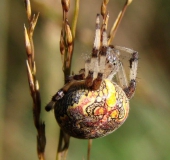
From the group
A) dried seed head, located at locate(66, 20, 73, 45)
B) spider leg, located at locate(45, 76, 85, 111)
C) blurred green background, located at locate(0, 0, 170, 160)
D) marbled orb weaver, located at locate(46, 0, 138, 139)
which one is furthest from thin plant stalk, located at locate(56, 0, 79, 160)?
blurred green background, located at locate(0, 0, 170, 160)

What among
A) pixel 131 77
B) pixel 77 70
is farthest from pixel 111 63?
pixel 77 70

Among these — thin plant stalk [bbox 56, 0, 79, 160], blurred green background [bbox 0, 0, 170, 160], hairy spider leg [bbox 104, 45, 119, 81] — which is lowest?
blurred green background [bbox 0, 0, 170, 160]

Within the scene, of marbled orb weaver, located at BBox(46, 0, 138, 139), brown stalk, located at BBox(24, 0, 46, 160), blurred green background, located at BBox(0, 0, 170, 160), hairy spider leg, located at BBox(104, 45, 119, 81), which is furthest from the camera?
blurred green background, located at BBox(0, 0, 170, 160)

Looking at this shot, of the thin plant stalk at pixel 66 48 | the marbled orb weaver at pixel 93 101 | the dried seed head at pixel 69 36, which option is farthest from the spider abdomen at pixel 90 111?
the dried seed head at pixel 69 36

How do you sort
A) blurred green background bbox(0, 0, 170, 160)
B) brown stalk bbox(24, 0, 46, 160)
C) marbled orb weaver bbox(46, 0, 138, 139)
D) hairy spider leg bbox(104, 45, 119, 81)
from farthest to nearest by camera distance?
1. blurred green background bbox(0, 0, 170, 160)
2. hairy spider leg bbox(104, 45, 119, 81)
3. marbled orb weaver bbox(46, 0, 138, 139)
4. brown stalk bbox(24, 0, 46, 160)

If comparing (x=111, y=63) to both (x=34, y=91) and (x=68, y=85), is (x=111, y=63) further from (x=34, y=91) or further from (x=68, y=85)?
(x=34, y=91)

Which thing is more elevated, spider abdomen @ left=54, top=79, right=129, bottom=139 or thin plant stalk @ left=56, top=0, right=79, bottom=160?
thin plant stalk @ left=56, top=0, right=79, bottom=160

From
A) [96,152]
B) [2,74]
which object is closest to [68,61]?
[2,74]

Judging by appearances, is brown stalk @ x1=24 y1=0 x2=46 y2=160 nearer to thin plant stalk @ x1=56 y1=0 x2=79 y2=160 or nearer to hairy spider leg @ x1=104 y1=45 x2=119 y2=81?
thin plant stalk @ x1=56 y1=0 x2=79 y2=160
